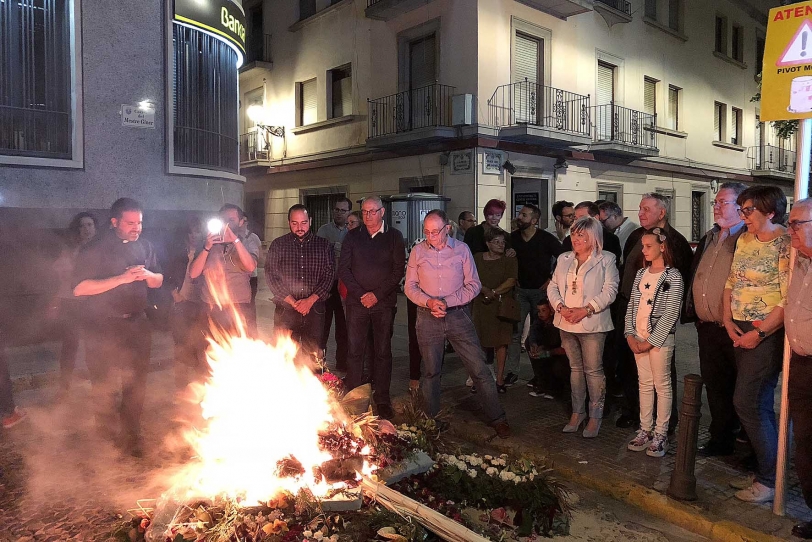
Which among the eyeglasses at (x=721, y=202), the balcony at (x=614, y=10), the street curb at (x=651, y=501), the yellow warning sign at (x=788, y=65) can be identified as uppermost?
the balcony at (x=614, y=10)

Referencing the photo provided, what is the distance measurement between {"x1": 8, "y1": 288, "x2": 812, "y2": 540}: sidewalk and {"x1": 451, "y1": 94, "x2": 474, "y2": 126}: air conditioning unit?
9.06 m

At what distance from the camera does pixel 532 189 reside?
17.6 metres

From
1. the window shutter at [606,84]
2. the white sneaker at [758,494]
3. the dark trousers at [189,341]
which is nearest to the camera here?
the white sneaker at [758,494]

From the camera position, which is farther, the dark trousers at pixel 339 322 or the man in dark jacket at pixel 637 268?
the dark trousers at pixel 339 322

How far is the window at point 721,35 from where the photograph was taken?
2345 cm

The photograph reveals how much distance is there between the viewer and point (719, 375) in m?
4.83

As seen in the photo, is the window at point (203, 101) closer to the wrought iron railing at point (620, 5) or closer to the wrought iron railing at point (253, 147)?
the wrought iron railing at point (253, 147)

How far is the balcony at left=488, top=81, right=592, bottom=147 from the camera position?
51.9 ft

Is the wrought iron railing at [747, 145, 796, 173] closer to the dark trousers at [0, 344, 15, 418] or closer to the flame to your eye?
the flame

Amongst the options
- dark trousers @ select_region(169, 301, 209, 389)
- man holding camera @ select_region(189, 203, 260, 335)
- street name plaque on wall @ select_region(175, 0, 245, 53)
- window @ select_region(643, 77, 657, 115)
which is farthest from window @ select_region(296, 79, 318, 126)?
man holding camera @ select_region(189, 203, 260, 335)

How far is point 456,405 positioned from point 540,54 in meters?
13.5

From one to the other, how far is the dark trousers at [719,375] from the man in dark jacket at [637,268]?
1.04 ft

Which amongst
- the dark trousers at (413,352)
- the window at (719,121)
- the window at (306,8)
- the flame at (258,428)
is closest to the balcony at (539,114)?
the window at (306,8)

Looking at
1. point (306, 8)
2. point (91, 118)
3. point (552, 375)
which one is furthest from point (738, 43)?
point (91, 118)
